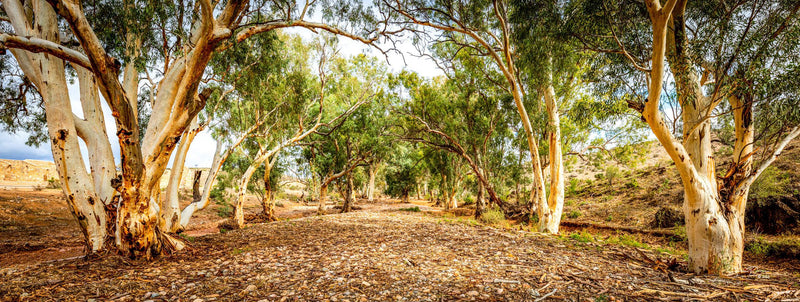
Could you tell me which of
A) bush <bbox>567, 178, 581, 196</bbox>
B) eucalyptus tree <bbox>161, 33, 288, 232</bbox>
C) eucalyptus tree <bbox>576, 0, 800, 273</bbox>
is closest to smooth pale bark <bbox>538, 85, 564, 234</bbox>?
eucalyptus tree <bbox>576, 0, 800, 273</bbox>

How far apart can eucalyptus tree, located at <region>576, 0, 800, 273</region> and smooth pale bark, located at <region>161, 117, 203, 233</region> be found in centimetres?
1070

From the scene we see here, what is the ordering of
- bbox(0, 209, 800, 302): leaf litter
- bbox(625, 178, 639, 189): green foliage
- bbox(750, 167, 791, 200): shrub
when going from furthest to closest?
1. bbox(625, 178, 639, 189): green foliage
2. bbox(750, 167, 791, 200): shrub
3. bbox(0, 209, 800, 302): leaf litter

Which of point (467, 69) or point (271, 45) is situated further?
point (467, 69)

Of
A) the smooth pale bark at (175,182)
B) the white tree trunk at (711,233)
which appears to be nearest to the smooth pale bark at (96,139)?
the smooth pale bark at (175,182)

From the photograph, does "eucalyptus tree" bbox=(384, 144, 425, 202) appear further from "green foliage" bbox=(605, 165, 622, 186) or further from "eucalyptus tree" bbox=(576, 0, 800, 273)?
"eucalyptus tree" bbox=(576, 0, 800, 273)

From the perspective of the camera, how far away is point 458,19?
409 inches

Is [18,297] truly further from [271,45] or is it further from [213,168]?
[271,45]

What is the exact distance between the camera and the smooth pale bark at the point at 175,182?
8266mm

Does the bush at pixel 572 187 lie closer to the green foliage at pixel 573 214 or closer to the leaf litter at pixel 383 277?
the green foliage at pixel 573 214

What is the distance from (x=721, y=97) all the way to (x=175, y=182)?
42.9ft

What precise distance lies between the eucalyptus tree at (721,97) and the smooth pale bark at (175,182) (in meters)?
10.7

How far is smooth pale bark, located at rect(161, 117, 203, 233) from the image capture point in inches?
325

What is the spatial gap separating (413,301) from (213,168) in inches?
363

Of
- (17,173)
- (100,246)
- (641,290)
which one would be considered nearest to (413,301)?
(641,290)
